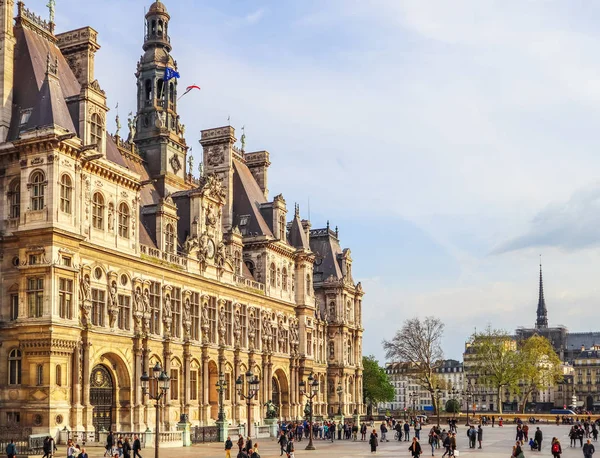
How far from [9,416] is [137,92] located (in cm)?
4034

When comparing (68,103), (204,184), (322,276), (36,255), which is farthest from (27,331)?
(322,276)

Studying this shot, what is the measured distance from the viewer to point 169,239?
68.4 meters

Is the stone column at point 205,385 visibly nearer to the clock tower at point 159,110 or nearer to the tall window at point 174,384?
the tall window at point 174,384

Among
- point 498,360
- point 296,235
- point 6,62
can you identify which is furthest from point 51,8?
point 498,360

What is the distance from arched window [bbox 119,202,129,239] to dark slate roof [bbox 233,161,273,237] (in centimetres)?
2723

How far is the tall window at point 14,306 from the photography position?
52.1m

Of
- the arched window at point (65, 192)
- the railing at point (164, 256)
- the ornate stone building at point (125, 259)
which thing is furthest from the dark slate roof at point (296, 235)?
the arched window at point (65, 192)

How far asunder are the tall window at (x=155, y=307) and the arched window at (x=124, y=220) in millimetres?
5125

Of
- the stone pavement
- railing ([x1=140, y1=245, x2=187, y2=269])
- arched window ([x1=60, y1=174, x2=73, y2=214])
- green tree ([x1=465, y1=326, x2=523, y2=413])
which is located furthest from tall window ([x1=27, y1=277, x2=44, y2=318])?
green tree ([x1=465, y1=326, x2=523, y2=413])

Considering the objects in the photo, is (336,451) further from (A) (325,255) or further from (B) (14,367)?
(A) (325,255)

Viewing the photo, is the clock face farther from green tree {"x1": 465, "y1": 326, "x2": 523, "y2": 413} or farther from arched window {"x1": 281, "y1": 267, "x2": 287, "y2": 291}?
green tree {"x1": 465, "y1": 326, "x2": 523, "y2": 413}

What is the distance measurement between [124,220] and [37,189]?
358 inches

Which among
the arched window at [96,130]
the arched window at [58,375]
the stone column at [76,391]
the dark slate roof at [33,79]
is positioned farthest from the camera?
the arched window at [96,130]

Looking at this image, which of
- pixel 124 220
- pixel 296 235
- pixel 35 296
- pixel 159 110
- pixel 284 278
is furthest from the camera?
pixel 296 235
